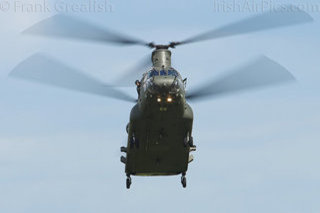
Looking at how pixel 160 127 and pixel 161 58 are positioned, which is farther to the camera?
pixel 161 58

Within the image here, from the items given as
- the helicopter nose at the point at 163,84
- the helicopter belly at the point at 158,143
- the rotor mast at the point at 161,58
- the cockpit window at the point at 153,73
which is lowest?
the helicopter belly at the point at 158,143

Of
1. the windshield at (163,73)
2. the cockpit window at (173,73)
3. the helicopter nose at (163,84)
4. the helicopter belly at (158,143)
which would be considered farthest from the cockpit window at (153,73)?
the helicopter belly at (158,143)

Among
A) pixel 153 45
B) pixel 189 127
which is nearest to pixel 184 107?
pixel 189 127

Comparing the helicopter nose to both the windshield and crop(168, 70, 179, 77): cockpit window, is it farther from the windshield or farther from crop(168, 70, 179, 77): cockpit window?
crop(168, 70, 179, 77): cockpit window

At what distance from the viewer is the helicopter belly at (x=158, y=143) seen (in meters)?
54.9

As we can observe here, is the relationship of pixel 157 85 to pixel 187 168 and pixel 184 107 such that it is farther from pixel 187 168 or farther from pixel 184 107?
pixel 187 168

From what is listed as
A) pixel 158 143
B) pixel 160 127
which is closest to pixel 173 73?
pixel 160 127

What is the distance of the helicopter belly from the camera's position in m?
54.9

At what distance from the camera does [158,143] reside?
184 ft

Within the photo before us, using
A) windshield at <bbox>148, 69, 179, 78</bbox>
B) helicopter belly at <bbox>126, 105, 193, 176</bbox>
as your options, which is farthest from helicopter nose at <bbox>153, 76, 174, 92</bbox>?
helicopter belly at <bbox>126, 105, 193, 176</bbox>

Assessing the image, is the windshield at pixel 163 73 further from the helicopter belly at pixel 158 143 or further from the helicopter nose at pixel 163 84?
the helicopter belly at pixel 158 143

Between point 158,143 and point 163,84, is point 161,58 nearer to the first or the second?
point 163,84

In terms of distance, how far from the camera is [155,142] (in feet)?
184

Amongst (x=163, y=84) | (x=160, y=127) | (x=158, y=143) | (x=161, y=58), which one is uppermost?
(x=161, y=58)
